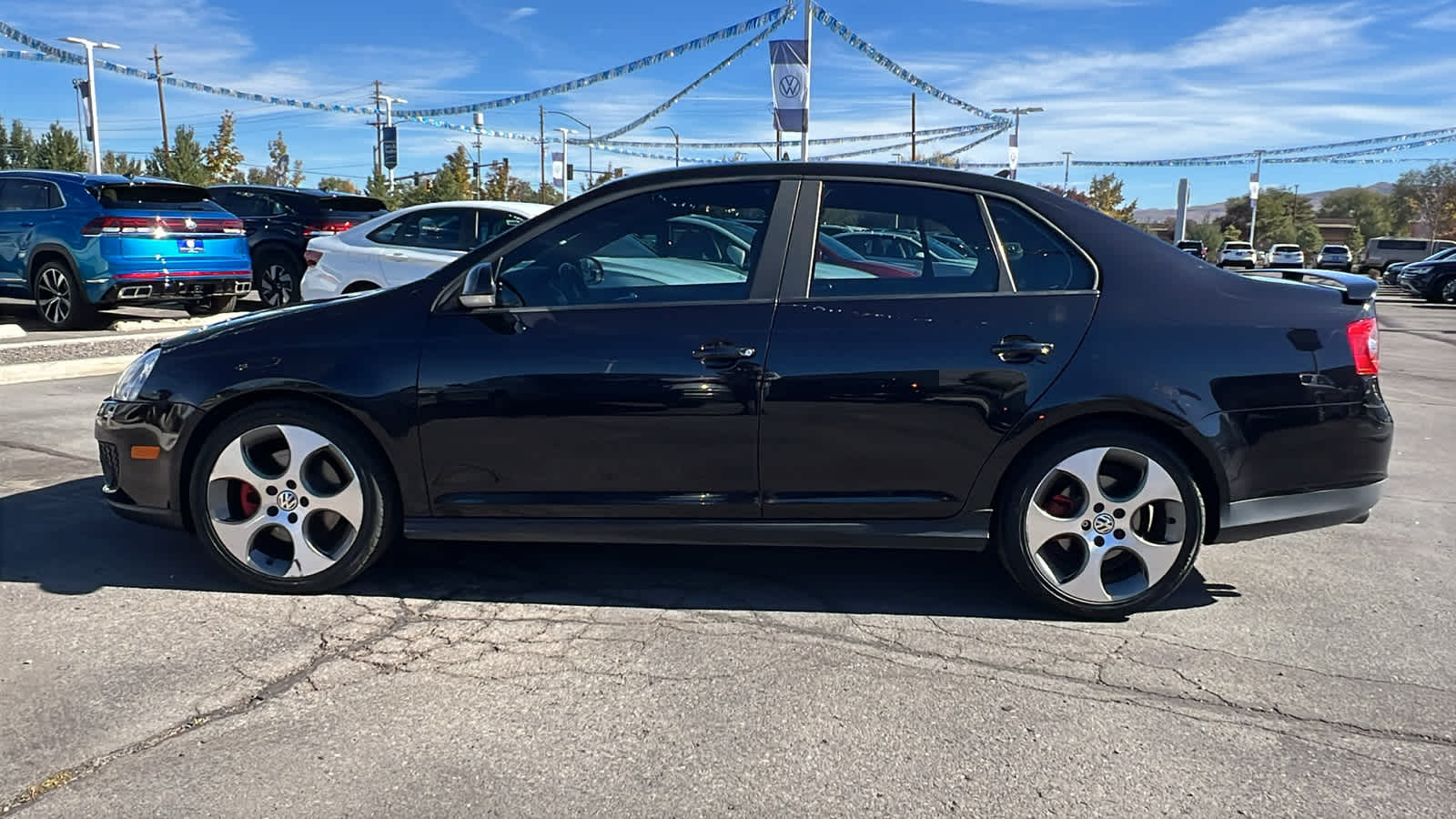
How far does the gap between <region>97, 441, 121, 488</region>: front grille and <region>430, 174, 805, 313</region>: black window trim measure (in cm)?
135

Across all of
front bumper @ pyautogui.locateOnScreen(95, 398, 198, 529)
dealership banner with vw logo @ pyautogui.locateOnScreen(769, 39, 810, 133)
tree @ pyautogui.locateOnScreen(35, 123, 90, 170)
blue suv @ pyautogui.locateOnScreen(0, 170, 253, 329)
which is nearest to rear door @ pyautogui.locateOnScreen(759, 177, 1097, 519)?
front bumper @ pyautogui.locateOnScreen(95, 398, 198, 529)

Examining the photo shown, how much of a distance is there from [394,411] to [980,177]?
2.24 metres

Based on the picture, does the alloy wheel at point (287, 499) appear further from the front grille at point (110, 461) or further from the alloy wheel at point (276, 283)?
the alloy wheel at point (276, 283)

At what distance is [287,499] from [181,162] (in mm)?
37949

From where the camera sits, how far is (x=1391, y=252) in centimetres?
4494

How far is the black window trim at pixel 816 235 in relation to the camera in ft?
11.6

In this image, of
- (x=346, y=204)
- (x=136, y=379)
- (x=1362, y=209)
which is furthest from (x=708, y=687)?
(x=1362, y=209)

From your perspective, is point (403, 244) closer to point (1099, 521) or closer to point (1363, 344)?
point (1099, 521)

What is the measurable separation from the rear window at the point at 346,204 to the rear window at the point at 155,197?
9.18ft

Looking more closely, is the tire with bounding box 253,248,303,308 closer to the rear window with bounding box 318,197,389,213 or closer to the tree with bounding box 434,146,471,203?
the rear window with bounding box 318,197,389,213

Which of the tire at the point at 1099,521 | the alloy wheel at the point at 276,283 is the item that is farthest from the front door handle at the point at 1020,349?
the alloy wheel at the point at 276,283

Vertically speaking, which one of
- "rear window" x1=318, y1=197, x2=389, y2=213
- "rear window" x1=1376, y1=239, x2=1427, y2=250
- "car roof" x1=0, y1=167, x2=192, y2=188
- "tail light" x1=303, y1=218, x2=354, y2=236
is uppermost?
"car roof" x1=0, y1=167, x2=192, y2=188

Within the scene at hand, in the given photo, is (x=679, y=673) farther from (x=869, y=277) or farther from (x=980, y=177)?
(x=980, y=177)

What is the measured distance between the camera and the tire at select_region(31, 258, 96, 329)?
10711 mm
